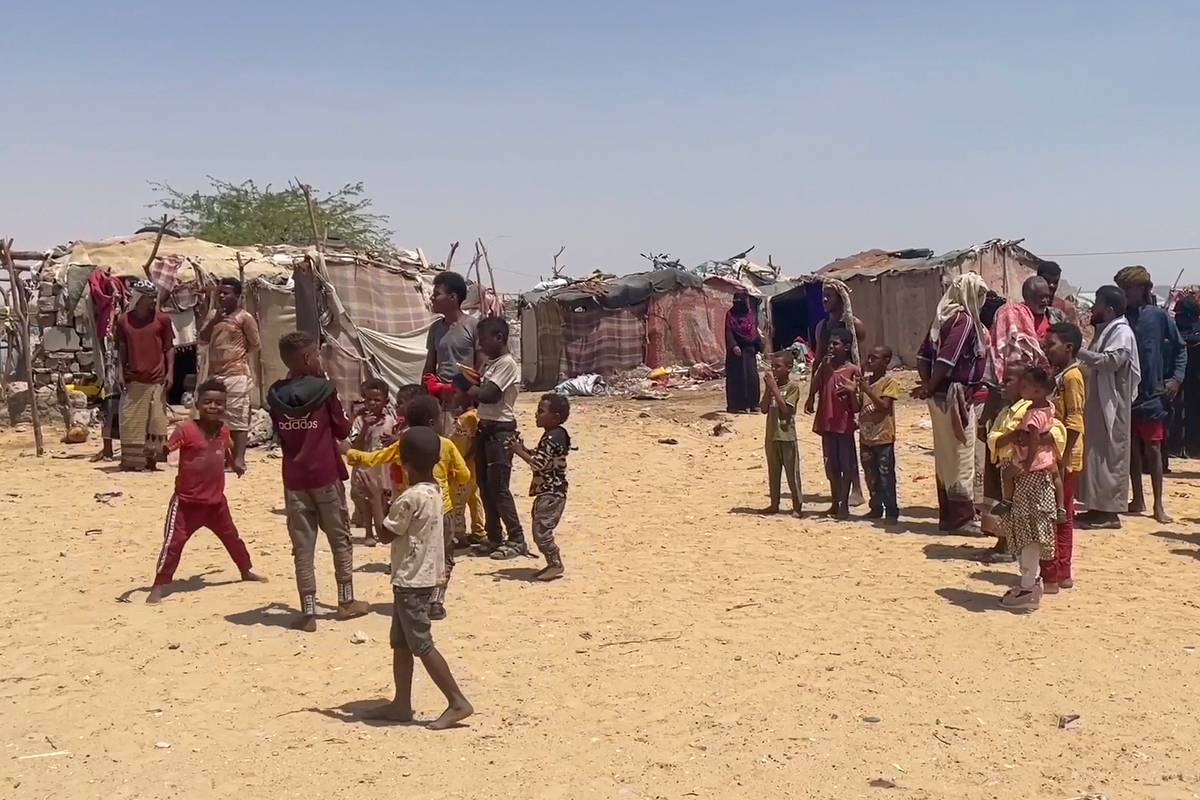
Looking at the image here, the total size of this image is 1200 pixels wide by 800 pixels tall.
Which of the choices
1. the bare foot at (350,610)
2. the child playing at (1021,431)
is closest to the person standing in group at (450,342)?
the bare foot at (350,610)

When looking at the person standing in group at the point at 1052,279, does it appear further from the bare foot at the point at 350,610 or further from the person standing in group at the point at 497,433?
the bare foot at the point at 350,610

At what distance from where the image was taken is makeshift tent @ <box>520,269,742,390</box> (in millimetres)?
21422

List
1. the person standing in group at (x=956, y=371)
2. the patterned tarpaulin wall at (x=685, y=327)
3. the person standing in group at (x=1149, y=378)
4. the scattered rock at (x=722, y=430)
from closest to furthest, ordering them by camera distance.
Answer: the person standing in group at (x=956, y=371) → the person standing in group at (x=1149, y=378) → the scattered rock at (x=722, y=430) → the patterned tarpaulin wall at (x=685, y=327)

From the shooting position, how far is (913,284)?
20938 millimetres

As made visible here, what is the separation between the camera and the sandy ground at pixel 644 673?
3.77 meters

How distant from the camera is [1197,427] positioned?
1125cm

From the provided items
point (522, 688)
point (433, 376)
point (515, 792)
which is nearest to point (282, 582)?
point (433, 376)

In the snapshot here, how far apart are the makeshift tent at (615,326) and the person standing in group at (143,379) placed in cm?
1105

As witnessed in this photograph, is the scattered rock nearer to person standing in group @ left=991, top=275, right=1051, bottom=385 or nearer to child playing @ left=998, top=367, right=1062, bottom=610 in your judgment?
person standing in group @ left=991, top=275, right=1051, bottom=385

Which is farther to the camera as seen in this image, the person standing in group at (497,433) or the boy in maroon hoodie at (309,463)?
the person standing in group at (497,433)

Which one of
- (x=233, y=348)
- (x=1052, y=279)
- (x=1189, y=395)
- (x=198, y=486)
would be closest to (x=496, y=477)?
(x=198, y=486)

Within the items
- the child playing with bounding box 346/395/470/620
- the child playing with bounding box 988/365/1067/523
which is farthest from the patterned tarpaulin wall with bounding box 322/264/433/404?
the child playing with bounding box 988/365/1067/523

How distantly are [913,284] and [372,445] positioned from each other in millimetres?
15866

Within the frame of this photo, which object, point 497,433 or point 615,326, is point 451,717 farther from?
point 615,326
